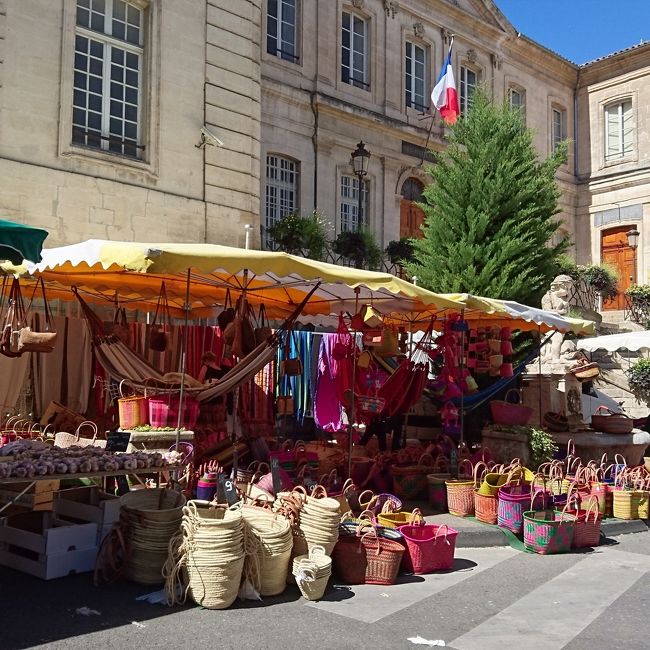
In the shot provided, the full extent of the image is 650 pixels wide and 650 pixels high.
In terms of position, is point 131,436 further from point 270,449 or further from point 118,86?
point 118,86

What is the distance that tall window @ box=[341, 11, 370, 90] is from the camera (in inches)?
656

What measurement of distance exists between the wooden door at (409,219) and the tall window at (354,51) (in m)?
2.98

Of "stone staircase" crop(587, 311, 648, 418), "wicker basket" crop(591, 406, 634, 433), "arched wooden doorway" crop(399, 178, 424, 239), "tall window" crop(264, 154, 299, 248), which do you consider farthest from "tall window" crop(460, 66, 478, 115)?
"wicker basket" crop(591, 406, 634, 433)

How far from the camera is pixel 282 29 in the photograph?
1541cm

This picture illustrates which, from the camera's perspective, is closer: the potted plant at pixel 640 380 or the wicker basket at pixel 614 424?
the wicker basket at pixel 614 424

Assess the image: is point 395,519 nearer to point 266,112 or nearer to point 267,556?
point 267,556

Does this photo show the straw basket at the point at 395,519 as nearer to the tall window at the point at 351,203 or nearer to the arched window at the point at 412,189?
the tall window at the point at 351,203

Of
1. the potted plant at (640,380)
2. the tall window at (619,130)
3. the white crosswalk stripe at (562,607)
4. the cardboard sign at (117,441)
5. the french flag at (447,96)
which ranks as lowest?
the white crosswalk stripe at (562,607)

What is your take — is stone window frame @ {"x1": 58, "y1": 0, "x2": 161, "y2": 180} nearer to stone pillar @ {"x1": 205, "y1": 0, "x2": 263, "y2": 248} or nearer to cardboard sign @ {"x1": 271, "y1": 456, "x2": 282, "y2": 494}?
stone pillar @ {"x1": 205, "y1": 0, "x2": 263, "y2": 248}

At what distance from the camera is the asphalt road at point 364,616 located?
402cm

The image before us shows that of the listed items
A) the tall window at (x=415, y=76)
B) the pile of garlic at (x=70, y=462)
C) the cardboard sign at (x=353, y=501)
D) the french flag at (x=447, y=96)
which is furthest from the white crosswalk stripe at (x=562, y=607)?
the tall window at (x=415, y=76)

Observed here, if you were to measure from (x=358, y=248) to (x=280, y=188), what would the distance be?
2.11 metres

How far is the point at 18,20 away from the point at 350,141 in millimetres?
8028

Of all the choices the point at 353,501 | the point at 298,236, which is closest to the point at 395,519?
the point at 353,501
